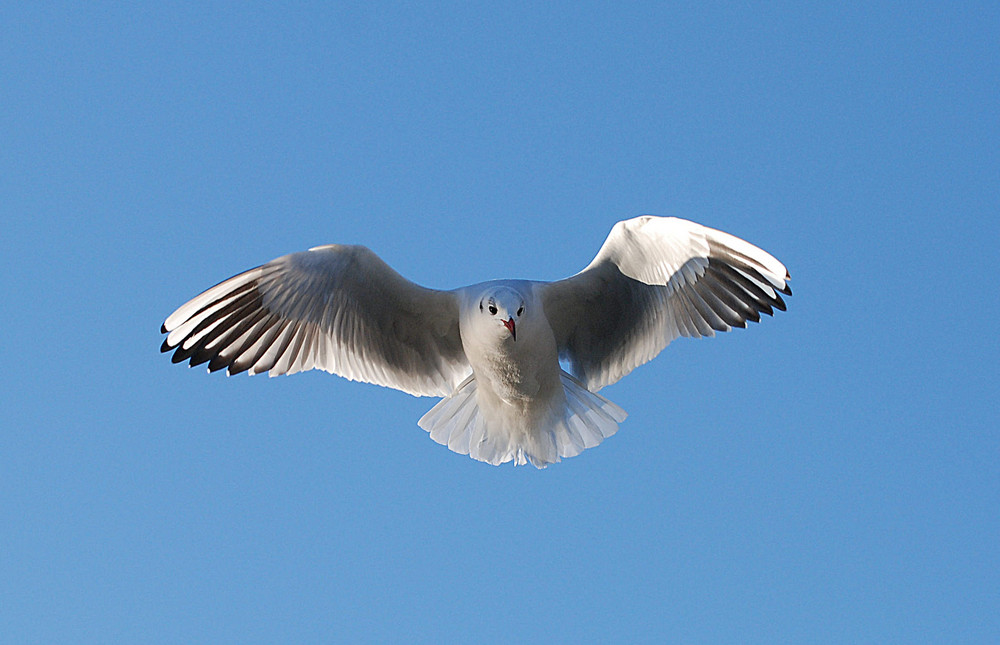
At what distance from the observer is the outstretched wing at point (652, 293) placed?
23.5 feet

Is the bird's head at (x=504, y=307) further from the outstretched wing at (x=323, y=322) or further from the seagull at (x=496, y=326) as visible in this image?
the outstretched wing at (x=323, y=322)

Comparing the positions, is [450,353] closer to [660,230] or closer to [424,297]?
[424,297]

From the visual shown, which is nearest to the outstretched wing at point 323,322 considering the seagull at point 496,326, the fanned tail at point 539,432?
the seagull at point 496,326

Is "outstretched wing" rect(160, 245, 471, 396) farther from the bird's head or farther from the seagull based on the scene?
the bird's head

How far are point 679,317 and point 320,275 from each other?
255 centimetres

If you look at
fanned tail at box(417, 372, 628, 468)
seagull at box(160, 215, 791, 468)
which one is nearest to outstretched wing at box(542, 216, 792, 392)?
seagull at box(160, 215, 791, 468)

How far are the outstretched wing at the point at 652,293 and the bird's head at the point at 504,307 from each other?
1.95ft

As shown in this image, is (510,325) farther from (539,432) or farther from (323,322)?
(323,322)

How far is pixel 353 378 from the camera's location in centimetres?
814

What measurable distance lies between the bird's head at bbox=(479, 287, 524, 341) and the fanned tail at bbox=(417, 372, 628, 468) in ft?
3.49

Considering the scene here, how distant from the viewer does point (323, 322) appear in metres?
7.93

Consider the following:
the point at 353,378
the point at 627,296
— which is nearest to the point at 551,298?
the point at 627,296

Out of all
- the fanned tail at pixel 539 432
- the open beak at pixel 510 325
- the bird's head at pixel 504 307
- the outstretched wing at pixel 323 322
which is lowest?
the fanned tail at pixel 539 432

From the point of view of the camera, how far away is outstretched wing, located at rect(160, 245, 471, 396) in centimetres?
758
